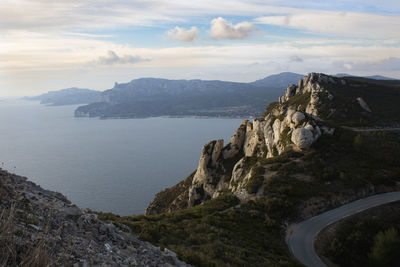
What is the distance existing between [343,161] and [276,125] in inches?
705

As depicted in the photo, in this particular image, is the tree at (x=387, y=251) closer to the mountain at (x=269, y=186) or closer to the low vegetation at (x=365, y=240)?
the low vegetation at (x=365, y=240)

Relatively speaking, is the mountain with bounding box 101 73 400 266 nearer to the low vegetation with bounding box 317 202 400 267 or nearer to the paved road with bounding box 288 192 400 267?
the paved road with bounding box 288 192 400 267

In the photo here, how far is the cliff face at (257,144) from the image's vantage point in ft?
149

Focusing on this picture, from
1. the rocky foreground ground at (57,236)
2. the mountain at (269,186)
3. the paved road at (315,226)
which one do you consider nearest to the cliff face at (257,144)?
the mountain at (269,186)

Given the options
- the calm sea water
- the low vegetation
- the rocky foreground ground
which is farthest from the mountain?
the calm sea water

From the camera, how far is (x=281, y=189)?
33688 millimetres

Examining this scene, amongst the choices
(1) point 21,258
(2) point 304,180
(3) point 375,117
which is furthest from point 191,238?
(3) point 375,117

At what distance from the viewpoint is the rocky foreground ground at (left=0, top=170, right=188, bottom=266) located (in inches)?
333

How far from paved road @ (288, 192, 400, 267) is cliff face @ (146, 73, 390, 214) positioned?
25.8ft

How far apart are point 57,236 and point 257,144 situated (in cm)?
5217

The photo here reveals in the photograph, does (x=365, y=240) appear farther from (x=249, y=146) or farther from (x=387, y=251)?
(x=249, y=146)

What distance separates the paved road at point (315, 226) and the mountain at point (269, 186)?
892 millimetres

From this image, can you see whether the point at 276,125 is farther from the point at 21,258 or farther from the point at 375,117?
the point at 21,258

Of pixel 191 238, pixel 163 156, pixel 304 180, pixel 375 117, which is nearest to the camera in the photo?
pixel 191 238
